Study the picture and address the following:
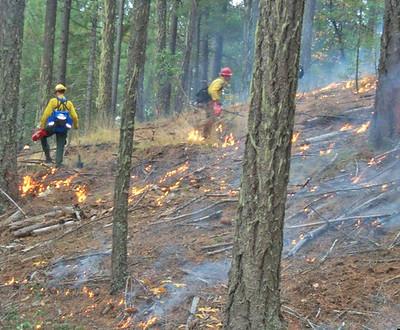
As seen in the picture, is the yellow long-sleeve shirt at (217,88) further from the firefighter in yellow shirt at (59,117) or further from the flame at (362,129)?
the flame at (362,129)

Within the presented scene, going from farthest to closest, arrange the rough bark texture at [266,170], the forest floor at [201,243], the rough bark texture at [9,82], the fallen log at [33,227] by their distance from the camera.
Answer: the rough bark texture at [9,82], the fallen log at [33,227], the forest floor at [201,243], the rough bark texture at [266,170]

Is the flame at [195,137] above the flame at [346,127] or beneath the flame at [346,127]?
beneath

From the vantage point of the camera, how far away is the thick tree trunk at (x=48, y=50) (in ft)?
48.7

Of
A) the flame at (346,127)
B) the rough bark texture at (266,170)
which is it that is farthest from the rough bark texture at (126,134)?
the flame at (346,127)

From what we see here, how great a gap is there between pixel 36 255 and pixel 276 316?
14.7 feet

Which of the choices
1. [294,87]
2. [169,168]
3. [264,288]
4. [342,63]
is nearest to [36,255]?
[169,168]

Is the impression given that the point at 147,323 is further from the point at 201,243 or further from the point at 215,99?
the point at 215,99

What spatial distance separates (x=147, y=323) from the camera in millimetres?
5047

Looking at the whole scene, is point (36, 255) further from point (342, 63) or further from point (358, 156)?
point (342, 63)

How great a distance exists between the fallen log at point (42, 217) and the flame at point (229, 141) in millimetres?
3992

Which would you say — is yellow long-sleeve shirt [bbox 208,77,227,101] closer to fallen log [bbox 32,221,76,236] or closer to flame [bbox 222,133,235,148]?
flame [bbox 222,133,235,148]

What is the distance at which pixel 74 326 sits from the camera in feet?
17.1

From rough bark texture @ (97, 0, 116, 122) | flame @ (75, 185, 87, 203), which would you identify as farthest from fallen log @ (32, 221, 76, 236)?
rough bark texture @ (97, 0, 116, 122)

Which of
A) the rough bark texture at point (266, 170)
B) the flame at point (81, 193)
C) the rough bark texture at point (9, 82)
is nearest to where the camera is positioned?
the rough bark texture at point (266, 170)
